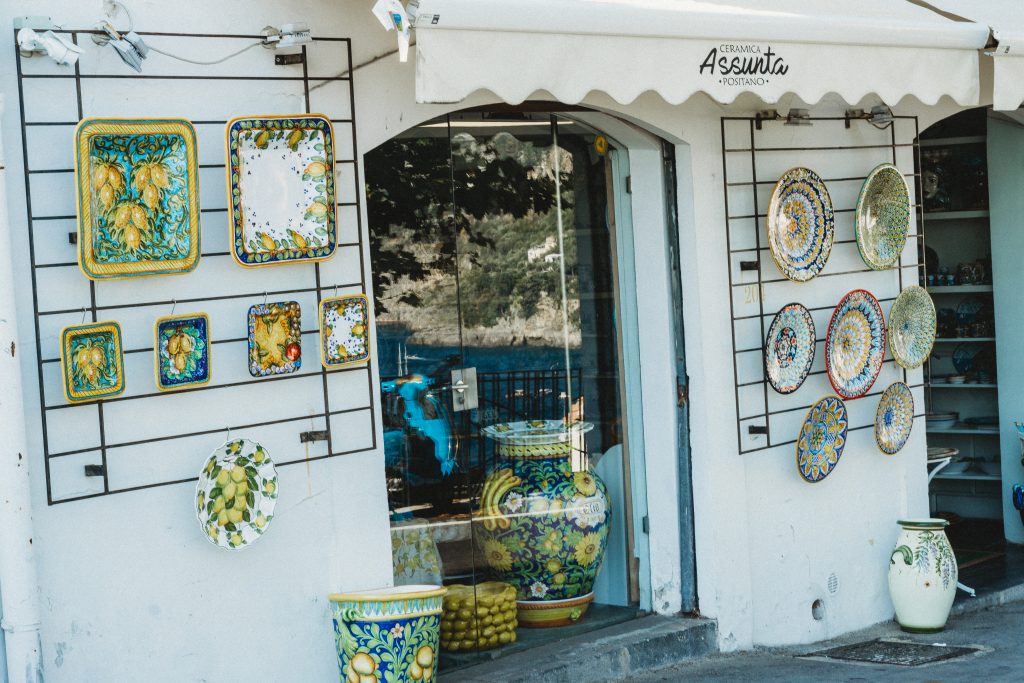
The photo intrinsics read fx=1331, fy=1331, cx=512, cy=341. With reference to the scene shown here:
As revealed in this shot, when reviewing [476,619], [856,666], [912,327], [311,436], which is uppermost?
[912,327]

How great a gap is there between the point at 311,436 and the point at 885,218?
3278 mm

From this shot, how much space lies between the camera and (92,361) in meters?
4.12

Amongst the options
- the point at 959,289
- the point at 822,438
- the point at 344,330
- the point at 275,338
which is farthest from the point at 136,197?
the point at 959,289

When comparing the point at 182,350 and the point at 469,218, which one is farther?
the point at 469,218

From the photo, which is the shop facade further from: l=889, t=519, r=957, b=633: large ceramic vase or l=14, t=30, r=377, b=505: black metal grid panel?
l=889, t=519, r=957, b=633: large ceramic vase

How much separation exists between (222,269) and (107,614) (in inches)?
46.2

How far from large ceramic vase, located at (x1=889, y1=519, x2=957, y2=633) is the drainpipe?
414 cm

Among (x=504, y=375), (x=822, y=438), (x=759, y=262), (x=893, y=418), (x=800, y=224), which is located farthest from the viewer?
(x=893, y=418)

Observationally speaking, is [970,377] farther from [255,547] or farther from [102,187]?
[102,187]

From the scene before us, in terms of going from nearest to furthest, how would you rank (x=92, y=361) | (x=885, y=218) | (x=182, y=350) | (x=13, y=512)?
(x=13, y=512)
(x=92, y=361)
(x=182, y=350)
(x=885, y=218)

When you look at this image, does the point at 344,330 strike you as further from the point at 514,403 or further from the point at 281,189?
the point at 514,403

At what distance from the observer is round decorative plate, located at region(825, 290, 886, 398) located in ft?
20.4

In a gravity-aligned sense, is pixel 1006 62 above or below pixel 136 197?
above

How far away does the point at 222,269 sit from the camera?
4461mm
